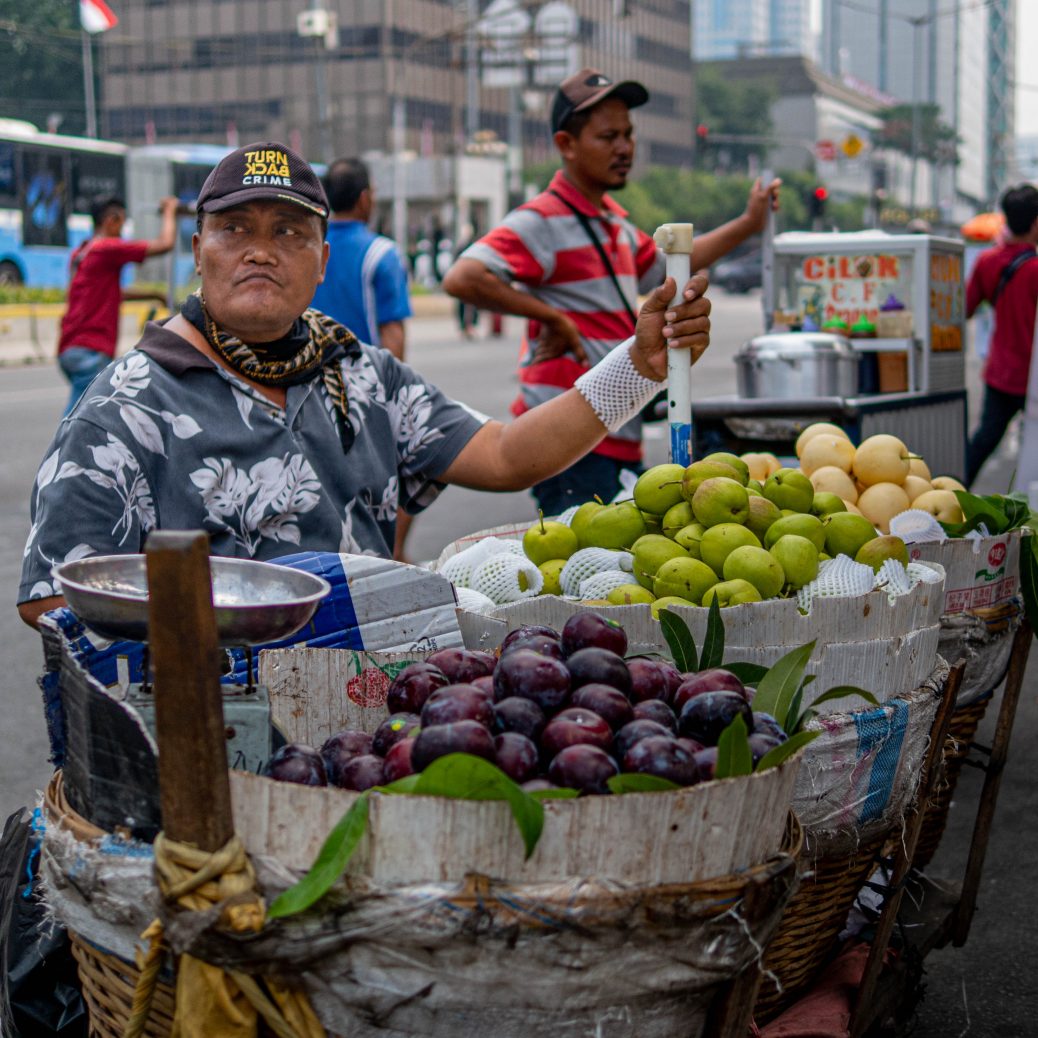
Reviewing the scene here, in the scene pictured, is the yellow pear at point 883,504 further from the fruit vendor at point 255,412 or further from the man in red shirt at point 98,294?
the man in red shirt at point 98,294

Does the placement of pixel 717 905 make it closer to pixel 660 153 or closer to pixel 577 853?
pixel 577 853

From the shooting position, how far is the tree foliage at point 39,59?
150ft

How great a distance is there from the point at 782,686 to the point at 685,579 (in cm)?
59

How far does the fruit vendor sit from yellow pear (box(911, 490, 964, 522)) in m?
0.87

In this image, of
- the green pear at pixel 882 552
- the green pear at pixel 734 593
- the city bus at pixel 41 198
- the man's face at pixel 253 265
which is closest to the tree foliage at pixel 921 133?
the city bus at pixel 41 198

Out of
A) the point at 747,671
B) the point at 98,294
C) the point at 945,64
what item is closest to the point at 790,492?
the point at 747,671

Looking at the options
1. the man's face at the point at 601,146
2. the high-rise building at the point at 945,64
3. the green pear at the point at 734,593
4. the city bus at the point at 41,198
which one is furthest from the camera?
the high-rise building at the point at 945,64

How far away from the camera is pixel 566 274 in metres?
4.95

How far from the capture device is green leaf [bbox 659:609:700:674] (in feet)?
7.18

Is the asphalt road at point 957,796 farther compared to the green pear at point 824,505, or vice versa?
the asphalt road at point 957,796

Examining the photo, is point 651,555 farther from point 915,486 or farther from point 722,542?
point 915,486

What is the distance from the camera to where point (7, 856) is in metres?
2.28

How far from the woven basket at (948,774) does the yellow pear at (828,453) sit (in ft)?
2.55

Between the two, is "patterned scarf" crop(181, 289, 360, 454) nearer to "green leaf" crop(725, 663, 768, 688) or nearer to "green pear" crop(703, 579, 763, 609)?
"green pear" crop(703, 579, 763, 609)
